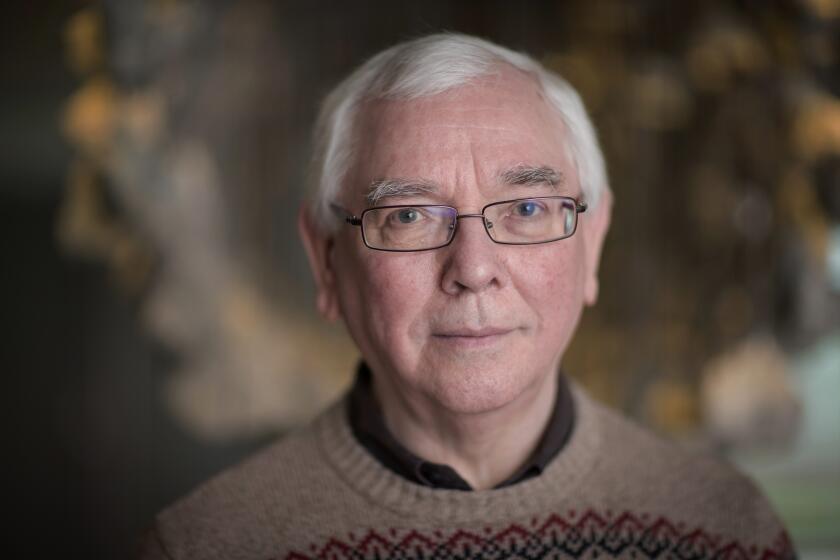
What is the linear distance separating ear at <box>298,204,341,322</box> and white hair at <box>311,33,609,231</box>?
0.09 feet

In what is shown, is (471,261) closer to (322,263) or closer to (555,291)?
(555,291)

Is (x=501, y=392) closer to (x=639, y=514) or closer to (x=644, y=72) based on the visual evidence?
(x=639, y=514)

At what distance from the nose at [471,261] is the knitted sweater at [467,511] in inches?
14.1

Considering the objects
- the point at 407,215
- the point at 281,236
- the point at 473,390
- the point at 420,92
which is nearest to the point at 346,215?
the point at 407,215

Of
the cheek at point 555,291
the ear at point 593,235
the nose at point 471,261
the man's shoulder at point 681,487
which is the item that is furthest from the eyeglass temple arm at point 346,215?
the man's shoulder at point 681,487

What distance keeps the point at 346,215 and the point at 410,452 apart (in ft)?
1.36

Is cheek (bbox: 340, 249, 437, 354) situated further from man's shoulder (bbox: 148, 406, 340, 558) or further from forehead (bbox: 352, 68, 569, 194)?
man's shoulder (bbox: 148, 406, 340, 558)

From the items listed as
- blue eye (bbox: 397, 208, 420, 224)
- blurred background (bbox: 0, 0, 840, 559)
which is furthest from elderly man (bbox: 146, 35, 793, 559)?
blurred background (bbox: 0, 0, 840, 559)

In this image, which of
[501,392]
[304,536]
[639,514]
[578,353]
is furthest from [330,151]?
[578,353]

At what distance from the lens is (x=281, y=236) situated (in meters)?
3.39

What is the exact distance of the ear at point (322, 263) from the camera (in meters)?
1.57

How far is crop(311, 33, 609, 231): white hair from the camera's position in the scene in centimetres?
142

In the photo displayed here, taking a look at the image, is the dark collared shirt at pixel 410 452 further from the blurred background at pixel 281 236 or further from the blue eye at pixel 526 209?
the blurred background at pixel 281 236

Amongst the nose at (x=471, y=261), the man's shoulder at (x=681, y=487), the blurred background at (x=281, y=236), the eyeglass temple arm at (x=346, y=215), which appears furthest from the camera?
the blurred background at (x=281, y=236)
